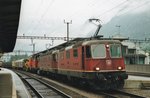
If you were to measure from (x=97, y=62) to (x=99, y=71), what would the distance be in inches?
20.4

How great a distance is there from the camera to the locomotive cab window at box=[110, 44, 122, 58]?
64.0 feet

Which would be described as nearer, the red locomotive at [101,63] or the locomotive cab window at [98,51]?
the red locomotive at [101,63]

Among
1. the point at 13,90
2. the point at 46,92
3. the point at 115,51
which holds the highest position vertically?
the point at 115,51

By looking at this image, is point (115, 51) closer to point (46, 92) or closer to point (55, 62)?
point (46, 92)

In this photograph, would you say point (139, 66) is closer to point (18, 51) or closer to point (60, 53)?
point (60, 53)

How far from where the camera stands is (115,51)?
19609 mm

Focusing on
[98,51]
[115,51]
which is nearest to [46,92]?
[98,51]

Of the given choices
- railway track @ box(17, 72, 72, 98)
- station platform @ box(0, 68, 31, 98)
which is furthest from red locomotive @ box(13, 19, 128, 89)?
station platform @ box(0, 68, 31, 98)

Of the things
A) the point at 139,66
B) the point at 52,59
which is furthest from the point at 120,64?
the point at 139,66

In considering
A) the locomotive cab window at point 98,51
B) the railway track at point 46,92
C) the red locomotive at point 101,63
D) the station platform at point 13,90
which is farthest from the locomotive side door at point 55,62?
the locomotive cab window at point 98,51

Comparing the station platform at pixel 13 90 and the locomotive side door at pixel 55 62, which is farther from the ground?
the locomotive side door at pixel 55 62

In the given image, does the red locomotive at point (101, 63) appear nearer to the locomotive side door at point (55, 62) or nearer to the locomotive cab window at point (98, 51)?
the locomotive cab window at point (98, 51)

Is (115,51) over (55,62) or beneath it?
over

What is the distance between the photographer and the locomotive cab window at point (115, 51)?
768 inches
